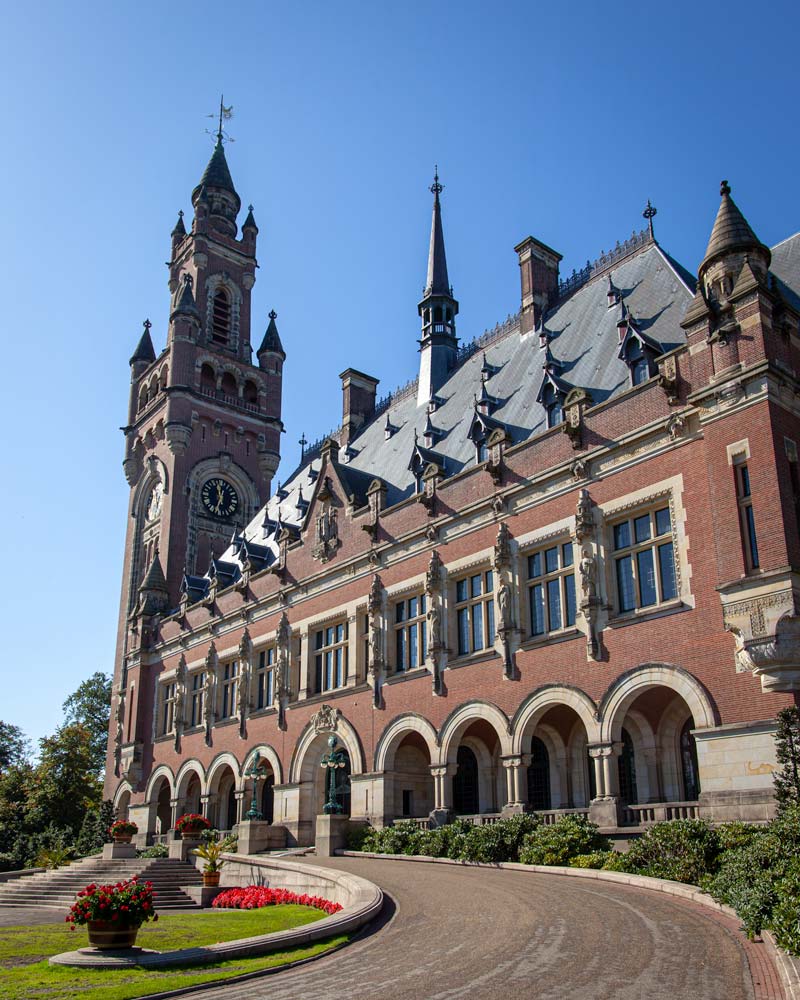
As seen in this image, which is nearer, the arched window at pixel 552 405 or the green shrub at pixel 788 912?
the green shrub at pixel 788 912

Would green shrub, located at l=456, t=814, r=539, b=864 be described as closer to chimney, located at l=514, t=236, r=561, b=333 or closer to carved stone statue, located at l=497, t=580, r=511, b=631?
carved stone statue, located at l=497, t=580, r=511, b=631

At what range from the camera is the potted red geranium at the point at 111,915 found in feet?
44.6

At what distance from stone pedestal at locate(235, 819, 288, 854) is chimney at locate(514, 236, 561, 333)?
68.1ft

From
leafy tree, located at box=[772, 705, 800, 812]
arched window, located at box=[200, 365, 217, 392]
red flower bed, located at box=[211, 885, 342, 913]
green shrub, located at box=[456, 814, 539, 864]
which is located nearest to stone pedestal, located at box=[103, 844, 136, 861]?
red flower bed, located at box=[211, 885, 342, 913]

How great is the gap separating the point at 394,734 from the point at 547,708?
6.97 m

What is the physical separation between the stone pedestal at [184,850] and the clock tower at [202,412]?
22.2 meters

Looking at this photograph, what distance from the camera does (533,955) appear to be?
11.3m

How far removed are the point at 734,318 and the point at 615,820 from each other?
40.5 feet

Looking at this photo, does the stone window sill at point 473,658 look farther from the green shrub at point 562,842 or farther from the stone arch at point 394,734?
the green shrub at point 562,842

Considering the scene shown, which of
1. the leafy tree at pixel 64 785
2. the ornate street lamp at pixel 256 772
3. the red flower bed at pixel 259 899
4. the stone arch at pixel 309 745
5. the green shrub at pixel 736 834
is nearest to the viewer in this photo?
the green shrub at pixel 736 834

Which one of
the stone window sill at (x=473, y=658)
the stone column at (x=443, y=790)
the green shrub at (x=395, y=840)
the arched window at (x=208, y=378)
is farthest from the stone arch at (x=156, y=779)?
the arched window at (x=208, y=378)

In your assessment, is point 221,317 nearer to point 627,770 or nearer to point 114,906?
point 627,770

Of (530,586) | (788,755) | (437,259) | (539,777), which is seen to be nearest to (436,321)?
(437,259)

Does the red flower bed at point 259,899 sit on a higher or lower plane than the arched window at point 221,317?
lower
